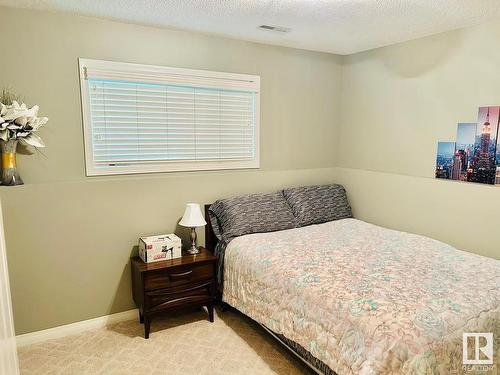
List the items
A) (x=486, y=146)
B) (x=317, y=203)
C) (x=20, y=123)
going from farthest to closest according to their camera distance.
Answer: (x=317, y=203) < (x=486, y=146) < (x=20, y=123)

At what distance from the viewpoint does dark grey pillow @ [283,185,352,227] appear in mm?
3449

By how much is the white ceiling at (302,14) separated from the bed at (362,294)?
149 centimetres

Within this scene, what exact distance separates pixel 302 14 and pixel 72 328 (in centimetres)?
291

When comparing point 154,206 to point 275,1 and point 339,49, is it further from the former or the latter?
point 339,49

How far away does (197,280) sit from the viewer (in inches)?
113

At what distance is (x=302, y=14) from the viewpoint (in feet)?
8.30

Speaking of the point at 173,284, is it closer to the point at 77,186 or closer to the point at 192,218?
the point at 192,218

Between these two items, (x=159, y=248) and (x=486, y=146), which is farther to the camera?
(x=159, y=248)

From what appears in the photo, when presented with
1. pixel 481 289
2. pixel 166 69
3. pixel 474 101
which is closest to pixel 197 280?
pixel 166 69

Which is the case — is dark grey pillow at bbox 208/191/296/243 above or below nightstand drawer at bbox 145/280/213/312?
above

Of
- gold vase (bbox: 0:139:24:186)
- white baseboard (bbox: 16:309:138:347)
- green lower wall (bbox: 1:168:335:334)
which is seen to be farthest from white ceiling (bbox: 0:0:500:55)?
white baseboard (bbox: 16:309:138:347)

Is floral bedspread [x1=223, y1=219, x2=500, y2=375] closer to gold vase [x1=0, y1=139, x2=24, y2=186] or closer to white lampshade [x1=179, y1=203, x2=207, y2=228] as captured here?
white lampshade [x1=179, y1=203, x2=207, y2=228]

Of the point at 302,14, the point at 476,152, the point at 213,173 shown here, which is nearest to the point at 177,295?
the point at 213,173

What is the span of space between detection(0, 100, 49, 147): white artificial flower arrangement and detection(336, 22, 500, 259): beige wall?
9.38 ft
